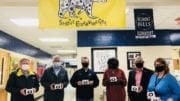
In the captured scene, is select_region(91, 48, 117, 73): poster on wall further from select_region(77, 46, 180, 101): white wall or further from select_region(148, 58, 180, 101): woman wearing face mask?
select_region(148, 58, 180, 101): woman wearing face mask

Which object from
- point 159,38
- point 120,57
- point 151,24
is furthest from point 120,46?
point 151,24

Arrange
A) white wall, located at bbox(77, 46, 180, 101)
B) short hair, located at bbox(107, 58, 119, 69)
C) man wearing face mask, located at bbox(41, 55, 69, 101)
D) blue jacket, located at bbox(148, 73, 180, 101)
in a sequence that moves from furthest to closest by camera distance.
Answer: white wall, located at bbox(77, 46, 180, 101) → short hair, located at bbox(107, 58, 119, 69) → man wearing face mask, located at bbox(41, 55, 69, 101) → blue jacket, located at bbox(148, 73, 180, 101)

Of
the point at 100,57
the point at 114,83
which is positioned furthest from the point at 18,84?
the point at 100,57

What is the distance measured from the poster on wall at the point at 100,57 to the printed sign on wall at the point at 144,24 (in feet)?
10.5

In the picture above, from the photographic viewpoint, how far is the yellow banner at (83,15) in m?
4.44

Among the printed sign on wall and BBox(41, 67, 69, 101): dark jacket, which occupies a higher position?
the printed sign on wall

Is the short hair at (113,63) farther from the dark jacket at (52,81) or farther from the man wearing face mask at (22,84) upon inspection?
the man wearing face mask at (22,84)

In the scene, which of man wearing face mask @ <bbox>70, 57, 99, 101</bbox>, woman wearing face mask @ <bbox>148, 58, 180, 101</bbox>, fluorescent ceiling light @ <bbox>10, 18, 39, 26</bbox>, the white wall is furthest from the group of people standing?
the white wall

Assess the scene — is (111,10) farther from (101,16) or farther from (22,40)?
(22,40)

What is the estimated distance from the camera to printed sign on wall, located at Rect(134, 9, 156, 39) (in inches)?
207

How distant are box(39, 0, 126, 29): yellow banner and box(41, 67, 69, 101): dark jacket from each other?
121 centimetres

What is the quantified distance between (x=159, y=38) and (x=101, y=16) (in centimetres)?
483

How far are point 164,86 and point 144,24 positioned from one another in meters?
1.80

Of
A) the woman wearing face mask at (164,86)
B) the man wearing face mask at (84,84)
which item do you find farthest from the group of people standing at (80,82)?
the woman wearing face mask at (164,86)
